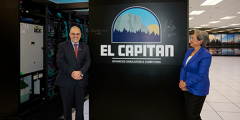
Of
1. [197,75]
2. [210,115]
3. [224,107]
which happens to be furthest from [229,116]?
[197,75]

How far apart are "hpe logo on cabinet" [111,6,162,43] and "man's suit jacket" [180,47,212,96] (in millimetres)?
565


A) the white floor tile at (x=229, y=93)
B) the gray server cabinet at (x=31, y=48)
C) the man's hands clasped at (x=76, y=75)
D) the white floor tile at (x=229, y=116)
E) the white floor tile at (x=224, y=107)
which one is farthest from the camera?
the white floor tile at (x=229, y=93)

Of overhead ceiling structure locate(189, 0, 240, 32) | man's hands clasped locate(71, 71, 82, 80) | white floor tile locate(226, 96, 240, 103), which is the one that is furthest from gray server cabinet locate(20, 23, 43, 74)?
overhead ceiling structure locate(189, 0, 240, 32)

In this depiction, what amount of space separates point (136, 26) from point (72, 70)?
3.56 feet

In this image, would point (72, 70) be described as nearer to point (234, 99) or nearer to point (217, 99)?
point (217, 99)

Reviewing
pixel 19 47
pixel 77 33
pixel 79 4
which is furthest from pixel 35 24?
pixel 77 33

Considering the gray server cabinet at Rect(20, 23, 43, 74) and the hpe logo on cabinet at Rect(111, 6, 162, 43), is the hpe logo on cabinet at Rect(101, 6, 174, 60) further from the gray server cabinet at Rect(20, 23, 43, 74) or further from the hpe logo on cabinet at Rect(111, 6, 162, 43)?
the gray server cabinet at Rect(20, 23, 43, 74)

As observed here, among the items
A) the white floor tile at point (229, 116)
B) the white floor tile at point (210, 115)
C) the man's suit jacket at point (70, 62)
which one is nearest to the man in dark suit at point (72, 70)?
the man's suit jacket at point (70, 62)

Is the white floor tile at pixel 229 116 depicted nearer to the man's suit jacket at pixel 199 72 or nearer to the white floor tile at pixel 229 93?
the white floor tile at pixel 229 93

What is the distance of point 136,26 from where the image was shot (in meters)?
2.05

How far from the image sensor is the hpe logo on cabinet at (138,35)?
2.03 m

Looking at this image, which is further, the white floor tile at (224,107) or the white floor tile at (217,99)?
the white floor tile at (217,99)

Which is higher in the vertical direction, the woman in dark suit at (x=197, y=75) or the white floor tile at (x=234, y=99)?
the woman in dark suit at (x=197, y=75)

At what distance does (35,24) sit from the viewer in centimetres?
297
